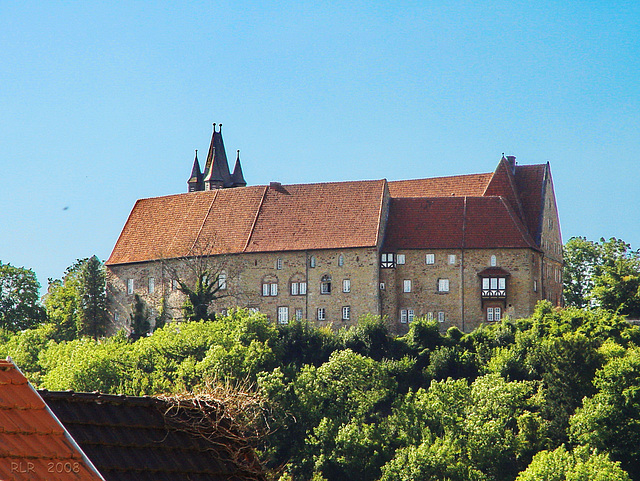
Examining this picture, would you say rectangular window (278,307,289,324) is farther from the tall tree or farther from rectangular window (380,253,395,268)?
the tall tree

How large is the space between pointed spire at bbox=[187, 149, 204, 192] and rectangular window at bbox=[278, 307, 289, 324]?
22677mm

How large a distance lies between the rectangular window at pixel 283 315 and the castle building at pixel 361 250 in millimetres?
133

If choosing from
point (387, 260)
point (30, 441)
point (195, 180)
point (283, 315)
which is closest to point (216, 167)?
point (195, 180)

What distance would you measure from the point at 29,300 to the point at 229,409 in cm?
7910

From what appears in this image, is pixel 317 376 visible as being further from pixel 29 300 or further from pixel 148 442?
pixel 148 442

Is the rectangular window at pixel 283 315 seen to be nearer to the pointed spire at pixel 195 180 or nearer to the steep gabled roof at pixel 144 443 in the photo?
the pointed spire at pixel 195 180

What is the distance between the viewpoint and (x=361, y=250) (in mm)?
76000

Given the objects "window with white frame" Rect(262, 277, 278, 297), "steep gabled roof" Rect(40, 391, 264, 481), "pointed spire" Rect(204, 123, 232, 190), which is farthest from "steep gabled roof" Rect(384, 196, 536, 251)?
"steep gabled roof" Rect(40, 391, 264, 481)

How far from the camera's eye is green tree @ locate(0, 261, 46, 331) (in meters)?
87.4

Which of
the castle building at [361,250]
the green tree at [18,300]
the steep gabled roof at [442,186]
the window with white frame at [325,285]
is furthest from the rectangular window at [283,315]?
the green tree at [18,300]

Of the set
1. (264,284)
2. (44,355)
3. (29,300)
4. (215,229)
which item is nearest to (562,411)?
(264,284)

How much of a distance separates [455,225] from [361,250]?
597 centimetres

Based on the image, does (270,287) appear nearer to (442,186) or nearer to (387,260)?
(387,260)

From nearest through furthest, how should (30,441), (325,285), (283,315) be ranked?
1. (30,441)
2. (325,285)
3. (283,315)
